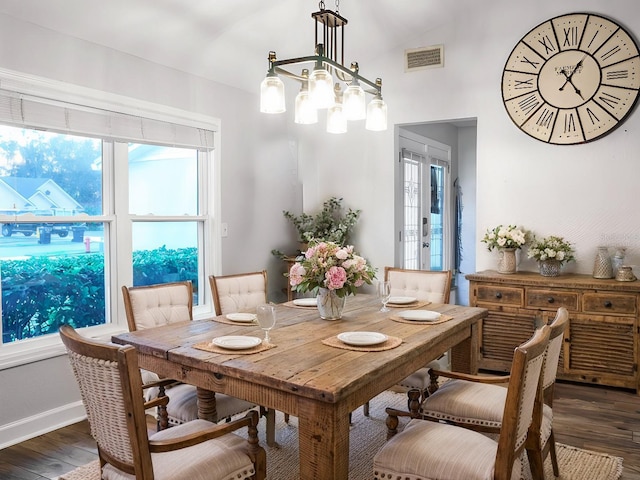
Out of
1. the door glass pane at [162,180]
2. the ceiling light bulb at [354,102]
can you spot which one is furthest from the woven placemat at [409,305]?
the door glass pane at [162,180]

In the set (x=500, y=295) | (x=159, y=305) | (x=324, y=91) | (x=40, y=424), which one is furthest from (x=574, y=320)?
(x=40, y=424)

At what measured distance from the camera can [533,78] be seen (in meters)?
4.32

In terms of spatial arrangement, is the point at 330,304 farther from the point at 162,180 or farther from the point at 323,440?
the point at 162,180

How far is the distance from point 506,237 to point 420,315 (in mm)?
1892

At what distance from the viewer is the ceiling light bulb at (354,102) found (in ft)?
8.74

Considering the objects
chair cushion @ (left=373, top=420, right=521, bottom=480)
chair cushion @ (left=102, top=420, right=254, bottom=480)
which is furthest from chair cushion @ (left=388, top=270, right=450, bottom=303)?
chair cushion @ (left=102, top=420, right=254, bottom=480)

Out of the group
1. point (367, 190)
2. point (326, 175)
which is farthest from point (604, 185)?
point (326, 175)

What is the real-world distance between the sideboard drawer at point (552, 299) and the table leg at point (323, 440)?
9.08 feet

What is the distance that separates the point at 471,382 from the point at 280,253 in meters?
2.84

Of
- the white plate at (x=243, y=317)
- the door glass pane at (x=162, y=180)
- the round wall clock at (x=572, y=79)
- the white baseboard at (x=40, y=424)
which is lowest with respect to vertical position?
the white baseboard at (x=40, y=424)

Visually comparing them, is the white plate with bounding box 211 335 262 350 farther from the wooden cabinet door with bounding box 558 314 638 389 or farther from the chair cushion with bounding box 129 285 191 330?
the wooden cabinet door with bounding box 558 314 638 389

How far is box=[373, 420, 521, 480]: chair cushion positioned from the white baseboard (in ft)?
7.38

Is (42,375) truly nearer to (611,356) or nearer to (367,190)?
(367,190)

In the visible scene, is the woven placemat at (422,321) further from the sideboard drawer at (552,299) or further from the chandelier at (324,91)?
the sideboard drawer at (552,299)
